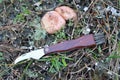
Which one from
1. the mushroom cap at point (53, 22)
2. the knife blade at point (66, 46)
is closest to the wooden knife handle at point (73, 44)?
the knife blade at point (66, 46)

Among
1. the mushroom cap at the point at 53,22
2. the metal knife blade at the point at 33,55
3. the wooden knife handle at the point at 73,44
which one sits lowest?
the metal knife blade at the point at 33,55

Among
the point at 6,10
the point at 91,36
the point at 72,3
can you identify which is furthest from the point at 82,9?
the point at 6,10

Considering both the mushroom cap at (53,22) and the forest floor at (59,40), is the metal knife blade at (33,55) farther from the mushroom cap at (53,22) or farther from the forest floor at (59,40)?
the mushroom cap at (53,22)

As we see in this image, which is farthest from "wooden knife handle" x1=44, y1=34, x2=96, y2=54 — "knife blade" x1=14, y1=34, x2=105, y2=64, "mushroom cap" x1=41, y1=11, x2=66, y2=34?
"mushroom cap" x1=41, y1=11, x2=66, y2=34

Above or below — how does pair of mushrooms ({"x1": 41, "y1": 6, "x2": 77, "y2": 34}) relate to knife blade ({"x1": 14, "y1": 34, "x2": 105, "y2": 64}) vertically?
above

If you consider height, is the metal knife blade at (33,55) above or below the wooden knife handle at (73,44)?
below

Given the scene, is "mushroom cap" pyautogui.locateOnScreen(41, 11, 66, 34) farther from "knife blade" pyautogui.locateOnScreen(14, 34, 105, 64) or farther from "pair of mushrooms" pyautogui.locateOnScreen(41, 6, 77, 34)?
"knife blade" pyautogui.locateOnScreen(14, 34, 105, 64)

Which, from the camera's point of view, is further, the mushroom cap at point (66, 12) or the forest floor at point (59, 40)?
the mushroom cap at point (66, 12)

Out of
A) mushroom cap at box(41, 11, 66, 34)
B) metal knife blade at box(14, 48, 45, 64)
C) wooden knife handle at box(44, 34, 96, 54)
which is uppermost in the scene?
mushroom cap at box(41, 11, 66, 34)

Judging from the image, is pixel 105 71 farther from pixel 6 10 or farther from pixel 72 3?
pixel 6 10

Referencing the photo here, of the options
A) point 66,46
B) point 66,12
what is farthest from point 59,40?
point 66,12
